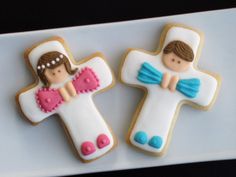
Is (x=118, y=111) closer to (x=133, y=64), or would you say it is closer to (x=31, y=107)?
(x=133, y=64)

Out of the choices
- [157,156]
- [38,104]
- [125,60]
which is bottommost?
[157,156]

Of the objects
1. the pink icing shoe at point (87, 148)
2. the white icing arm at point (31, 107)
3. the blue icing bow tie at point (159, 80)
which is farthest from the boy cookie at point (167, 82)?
the white icing arm at point (31, 107)

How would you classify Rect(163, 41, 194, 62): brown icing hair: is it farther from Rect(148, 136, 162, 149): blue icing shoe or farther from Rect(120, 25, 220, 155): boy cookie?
Rect(148, 136, 162, 149): blue icing shoe

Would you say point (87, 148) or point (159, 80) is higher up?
point (159, 80)

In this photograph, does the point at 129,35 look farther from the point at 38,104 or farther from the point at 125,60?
the point at 38,104

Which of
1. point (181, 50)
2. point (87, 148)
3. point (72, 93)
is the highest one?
point (181, 50)

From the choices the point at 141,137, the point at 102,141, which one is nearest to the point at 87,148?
the point at 102,141

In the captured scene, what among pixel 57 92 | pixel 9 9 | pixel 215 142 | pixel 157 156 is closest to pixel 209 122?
pixel 215 142
